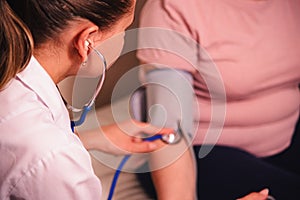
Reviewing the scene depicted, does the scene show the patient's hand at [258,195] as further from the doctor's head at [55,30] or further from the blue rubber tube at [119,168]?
the doctor's head at [55,30]

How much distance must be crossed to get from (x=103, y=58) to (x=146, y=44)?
11.7 inches

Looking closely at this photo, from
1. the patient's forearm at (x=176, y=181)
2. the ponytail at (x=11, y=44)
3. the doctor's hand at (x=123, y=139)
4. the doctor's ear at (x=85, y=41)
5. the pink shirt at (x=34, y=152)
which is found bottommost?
the patient's forearm at (x=176, y=181)

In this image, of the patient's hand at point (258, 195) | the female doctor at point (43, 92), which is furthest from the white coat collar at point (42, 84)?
the patient's hand at point (258, 195)

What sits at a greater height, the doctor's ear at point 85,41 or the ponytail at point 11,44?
the ponytail at point 11,44

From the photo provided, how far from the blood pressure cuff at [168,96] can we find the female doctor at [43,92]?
318mm

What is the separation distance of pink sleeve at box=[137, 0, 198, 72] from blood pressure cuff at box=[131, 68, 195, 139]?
0.02 meters

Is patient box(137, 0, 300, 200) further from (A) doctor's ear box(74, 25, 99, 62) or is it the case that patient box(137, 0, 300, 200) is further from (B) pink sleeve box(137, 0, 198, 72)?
(A) doctor's ear box(74, 25, 99, 62)

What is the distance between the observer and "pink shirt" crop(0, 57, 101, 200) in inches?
25.3

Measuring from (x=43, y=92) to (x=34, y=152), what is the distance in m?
0.11

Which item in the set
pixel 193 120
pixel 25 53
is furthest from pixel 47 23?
pixel 193 120

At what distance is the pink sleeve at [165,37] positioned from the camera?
1.03m

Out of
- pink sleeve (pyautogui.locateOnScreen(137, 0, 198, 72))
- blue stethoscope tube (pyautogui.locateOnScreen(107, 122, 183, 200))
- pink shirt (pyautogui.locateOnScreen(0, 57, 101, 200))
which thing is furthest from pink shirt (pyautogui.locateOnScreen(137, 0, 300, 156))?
pink shirt (pyautogui.locateOnScreen(0, 57, 101, 200))

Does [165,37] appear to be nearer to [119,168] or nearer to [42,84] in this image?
[119,168]

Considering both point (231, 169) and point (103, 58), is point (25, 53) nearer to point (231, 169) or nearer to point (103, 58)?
point (103, 58)
